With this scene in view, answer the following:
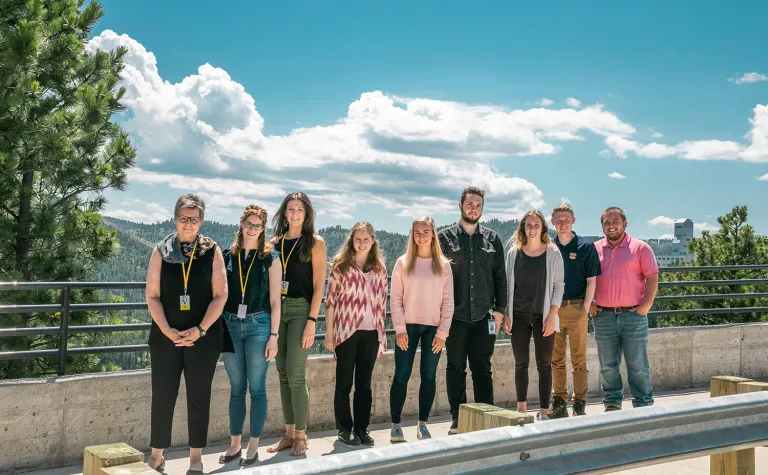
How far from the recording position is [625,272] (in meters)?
6.61

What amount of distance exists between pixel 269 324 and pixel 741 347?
7341 mm

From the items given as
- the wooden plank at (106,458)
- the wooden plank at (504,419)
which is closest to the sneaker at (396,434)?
the wooden plank at (504,419)

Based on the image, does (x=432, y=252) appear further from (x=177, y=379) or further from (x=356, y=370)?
(x=177, y=379)

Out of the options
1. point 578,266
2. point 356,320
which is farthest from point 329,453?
point 578,266

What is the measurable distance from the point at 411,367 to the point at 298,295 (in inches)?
48.7

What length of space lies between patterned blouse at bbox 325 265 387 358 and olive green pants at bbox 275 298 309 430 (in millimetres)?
360

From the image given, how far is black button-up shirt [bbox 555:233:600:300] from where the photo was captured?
659 centimetres

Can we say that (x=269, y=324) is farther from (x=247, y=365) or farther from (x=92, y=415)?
(x=92, y=415)

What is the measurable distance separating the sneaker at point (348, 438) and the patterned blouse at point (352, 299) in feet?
2.43

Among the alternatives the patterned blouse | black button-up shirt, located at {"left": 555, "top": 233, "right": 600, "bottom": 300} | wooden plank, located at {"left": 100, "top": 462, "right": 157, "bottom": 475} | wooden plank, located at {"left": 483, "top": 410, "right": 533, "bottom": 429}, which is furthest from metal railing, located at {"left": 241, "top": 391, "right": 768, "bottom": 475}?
black button-up shirt, located at {"left": 555, "top": 233, "right": 600, "bottom": 300}

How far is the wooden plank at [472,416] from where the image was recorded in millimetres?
2709

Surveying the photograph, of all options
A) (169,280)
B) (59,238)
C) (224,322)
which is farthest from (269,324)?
(59,238)

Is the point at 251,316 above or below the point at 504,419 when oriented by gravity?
above

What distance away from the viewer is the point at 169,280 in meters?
4.89
